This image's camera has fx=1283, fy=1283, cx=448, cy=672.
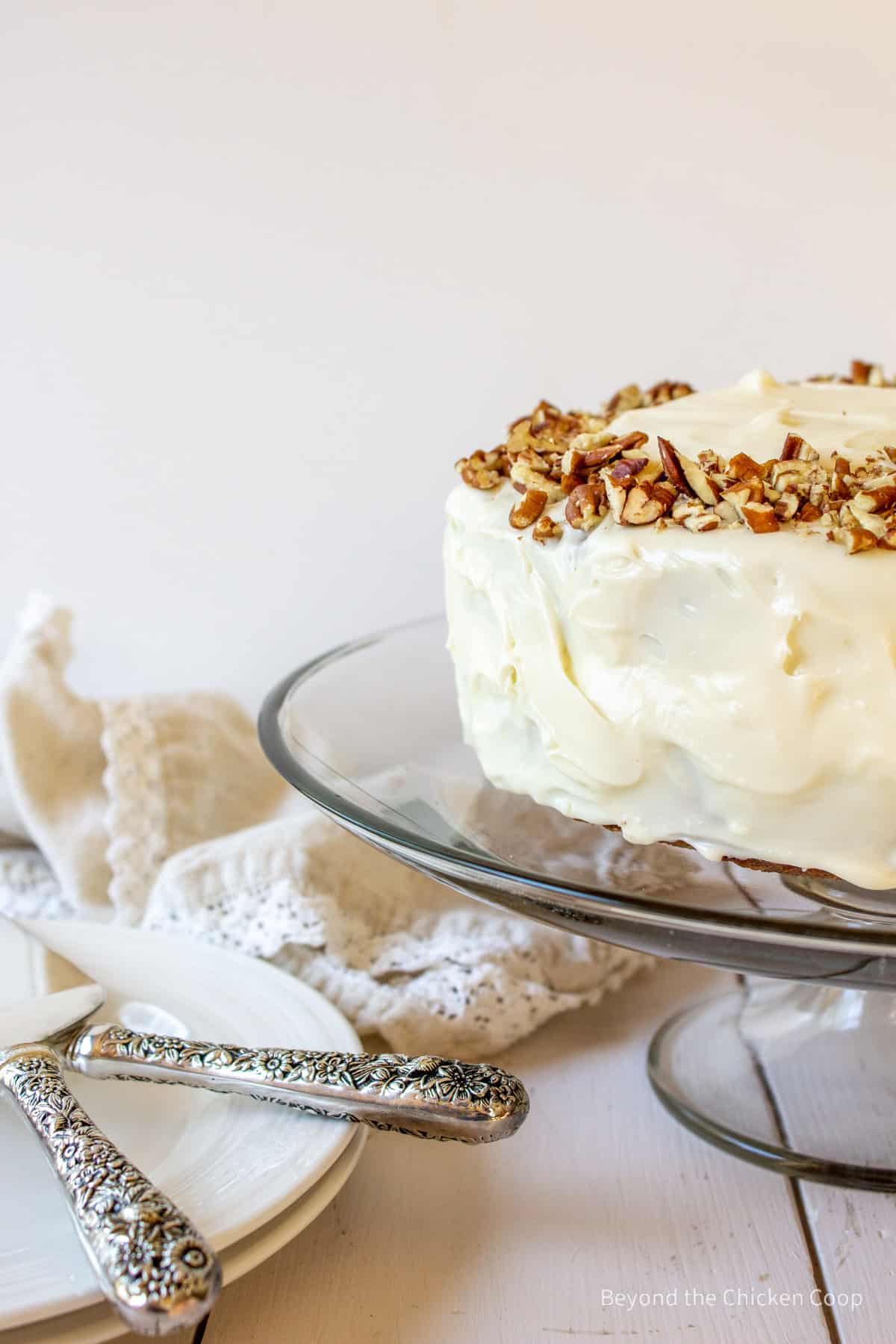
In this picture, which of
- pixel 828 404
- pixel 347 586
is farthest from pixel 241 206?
pixel 828 404

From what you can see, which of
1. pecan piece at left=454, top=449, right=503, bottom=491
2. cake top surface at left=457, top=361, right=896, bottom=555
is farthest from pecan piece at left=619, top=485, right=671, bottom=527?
pecan piece at left=454, top=449, right=503, bottom=491

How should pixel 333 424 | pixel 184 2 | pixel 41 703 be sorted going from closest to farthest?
pixel 41 703 → pixel 184 2 → pixel 333 424

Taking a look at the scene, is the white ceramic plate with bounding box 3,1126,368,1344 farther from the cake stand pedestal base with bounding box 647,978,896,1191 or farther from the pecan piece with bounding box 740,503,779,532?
the pecan piece with bounding box 740,503,779,532

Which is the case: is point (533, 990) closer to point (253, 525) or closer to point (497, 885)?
point (497, 885)

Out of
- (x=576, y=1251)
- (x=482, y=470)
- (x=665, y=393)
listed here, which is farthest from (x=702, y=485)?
(x=576, y=1251)

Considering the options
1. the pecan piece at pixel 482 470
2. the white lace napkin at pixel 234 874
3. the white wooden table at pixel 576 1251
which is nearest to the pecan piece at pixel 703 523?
the pecan piece at pixel 482 470

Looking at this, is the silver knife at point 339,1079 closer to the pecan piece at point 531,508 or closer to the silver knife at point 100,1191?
the silver knife at point 100,1191

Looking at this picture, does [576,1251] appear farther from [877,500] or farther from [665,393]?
[665,393]
